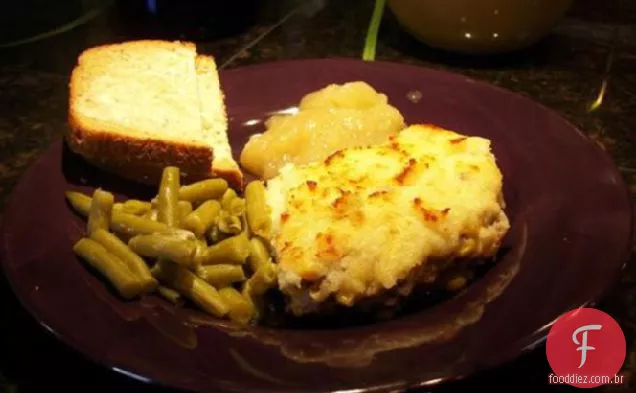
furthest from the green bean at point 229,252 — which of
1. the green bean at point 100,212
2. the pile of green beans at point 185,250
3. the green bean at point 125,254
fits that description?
the green bean at point 100,212

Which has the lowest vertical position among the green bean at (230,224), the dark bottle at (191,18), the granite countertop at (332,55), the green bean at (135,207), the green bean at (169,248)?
the granite countertop at (332,55)

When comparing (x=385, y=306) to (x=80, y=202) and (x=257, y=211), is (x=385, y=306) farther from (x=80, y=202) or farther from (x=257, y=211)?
(x=80, y=202)

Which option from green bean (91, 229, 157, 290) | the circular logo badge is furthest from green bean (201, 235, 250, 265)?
the circular logo badge

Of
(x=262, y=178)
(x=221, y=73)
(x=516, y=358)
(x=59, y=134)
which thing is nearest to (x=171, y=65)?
(x=221, y=73)

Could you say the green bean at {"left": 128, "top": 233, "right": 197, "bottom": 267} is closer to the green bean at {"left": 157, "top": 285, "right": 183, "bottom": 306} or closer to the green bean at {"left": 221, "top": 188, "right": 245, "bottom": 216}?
the green bean at {"left": 157, "top": 285, "right": 183, "bottom": 306}

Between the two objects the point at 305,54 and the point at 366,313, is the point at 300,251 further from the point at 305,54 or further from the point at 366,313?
the point at 305,54

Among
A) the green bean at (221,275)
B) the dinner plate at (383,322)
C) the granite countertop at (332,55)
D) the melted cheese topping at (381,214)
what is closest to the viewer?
the dinner plate at (383,322)

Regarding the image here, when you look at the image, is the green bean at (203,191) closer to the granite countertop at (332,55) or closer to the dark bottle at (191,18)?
the granite countertop at (332,55)
